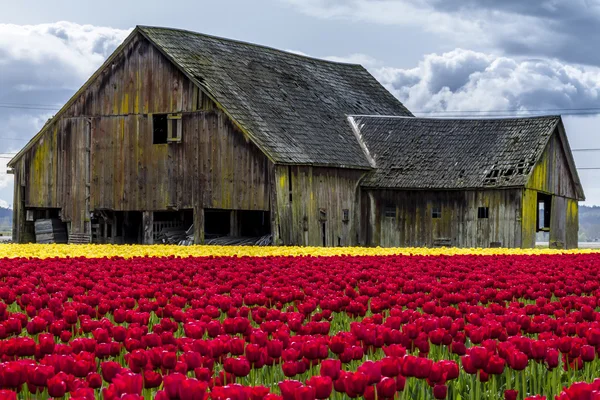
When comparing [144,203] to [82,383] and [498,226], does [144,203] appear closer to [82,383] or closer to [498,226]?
[498,226]

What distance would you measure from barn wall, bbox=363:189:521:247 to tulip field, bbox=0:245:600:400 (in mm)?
26664

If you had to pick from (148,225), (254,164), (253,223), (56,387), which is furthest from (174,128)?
(56,387)

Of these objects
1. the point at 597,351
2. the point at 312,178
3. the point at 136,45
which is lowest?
the point at 597,351

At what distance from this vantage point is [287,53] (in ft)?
173

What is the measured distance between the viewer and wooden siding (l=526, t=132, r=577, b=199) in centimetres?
4456

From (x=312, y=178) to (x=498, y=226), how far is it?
334 inches

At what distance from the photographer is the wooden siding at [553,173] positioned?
146 feet

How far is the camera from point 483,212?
4369 centimetres

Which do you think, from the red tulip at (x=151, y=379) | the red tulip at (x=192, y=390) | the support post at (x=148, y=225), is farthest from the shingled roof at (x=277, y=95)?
the red tulip at (x=192, y=390)

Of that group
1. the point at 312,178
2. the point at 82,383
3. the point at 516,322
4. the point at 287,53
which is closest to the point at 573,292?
the point at 516,322

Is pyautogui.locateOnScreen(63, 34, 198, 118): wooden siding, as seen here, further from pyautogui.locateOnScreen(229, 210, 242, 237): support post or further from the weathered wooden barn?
pyautogui.locateOnScreen(229, 210, 242, 237): support post

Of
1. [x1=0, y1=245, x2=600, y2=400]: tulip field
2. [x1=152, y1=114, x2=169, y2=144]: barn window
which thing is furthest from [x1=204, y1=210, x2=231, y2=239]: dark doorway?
[x1=0, y1=245, x2=600, y2=400]: tulip field

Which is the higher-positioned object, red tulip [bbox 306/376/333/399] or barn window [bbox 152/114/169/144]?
barn window [bbox 152/114/169/144]

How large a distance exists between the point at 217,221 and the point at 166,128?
4.95 m
